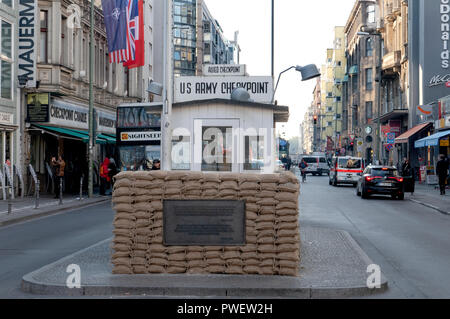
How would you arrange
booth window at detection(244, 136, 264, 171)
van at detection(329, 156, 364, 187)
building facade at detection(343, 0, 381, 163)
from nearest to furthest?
booth window at detection(244, 136, 264, 171) → van at detection(329, 156, 364, 187) → building facade at detection(343, 0, 381, 163)

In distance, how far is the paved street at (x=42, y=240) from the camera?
393 inches

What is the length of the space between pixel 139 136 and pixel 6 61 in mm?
5989

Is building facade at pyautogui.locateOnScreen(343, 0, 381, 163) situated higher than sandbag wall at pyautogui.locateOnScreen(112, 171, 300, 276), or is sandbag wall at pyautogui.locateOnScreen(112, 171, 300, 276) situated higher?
building facade at pyautogui.locateOnScreen(343, 0, 381, 163)

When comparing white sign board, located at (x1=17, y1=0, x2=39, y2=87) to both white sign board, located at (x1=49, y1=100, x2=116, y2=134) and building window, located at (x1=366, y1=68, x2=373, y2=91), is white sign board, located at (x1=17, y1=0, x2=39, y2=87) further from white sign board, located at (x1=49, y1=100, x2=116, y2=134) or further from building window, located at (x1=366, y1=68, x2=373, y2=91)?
building window, located at (x1=366, y1=68, x2=373, y2=91)

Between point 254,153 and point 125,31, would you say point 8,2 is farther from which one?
point 254,153

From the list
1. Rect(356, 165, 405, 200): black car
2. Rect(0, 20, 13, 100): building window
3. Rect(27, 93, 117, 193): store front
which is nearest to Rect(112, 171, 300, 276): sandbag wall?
Rect(0, 20, 13, 100): building window

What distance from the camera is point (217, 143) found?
12.0 m

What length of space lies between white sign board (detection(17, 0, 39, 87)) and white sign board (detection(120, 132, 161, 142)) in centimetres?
415

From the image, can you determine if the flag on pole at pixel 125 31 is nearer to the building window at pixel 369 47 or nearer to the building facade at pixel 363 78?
the building facade at pixel 363 78

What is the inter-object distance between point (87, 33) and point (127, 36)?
7.61 metres

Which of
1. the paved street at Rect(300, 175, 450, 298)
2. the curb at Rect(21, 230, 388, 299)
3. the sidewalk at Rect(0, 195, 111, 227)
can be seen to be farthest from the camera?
the sidewalk at Rect(0, 195, 111, 227)

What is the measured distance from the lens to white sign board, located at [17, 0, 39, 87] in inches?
1113

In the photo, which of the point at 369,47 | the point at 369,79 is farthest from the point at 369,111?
the point at 369,47

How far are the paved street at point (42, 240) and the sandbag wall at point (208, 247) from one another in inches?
62.9
